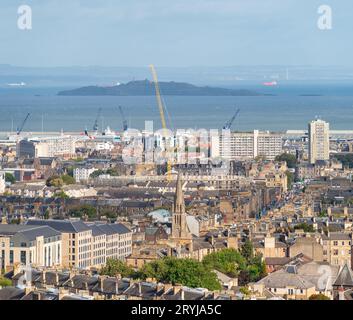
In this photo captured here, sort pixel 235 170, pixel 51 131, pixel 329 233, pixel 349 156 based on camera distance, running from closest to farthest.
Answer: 1. pixel 329 233
2. pixel 235 170
3. pixel 349 156
4. pixel 51 131

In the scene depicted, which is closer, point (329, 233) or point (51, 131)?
point (329, 233)

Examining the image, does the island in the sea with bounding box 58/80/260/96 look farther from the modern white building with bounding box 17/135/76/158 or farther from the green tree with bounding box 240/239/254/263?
the green tree with bounding box 240/239/254/263

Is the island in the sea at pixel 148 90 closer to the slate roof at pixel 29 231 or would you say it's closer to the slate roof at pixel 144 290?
the slate roof at pixel 29 231

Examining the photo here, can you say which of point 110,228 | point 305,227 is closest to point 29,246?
point 110,228

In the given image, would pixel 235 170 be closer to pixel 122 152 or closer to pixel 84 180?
pixel 84 180

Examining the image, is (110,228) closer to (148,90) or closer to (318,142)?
(318,142)

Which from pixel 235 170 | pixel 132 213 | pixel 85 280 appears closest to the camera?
pixel 85 280
